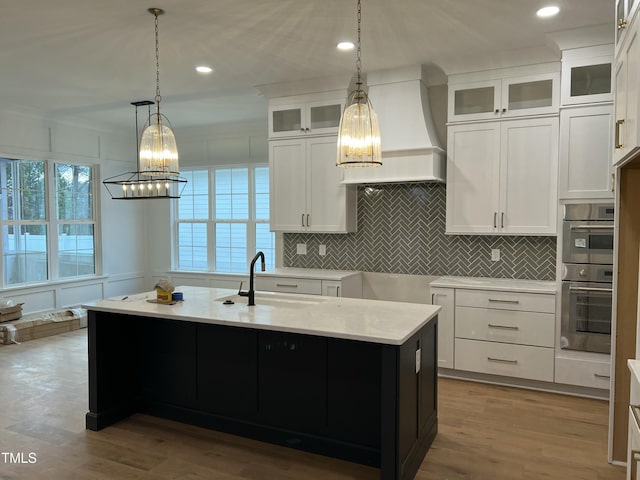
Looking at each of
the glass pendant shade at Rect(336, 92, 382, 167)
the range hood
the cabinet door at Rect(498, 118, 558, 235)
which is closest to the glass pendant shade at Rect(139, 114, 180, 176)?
the glass pendant shade at Rect(336, 92, 382, 167)

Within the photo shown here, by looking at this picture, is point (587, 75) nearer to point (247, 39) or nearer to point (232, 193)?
point (247, 39)

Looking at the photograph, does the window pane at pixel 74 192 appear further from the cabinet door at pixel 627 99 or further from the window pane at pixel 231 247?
the cabinet door at pixel 627 99

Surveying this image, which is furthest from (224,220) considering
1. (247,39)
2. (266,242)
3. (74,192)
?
(247,39)

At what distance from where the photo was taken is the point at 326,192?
4980mm

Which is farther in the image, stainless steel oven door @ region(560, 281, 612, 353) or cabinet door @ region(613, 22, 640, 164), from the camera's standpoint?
stainless steel oven door @ region(560, 281, 612, 353)

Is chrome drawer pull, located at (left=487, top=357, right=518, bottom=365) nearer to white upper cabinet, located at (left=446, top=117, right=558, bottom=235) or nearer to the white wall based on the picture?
white upper cabinet, located at (left=446, top=117, right=558, bottom=235)

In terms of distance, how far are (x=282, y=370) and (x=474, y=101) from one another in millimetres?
2947

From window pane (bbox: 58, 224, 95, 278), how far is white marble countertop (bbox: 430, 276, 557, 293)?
528cm

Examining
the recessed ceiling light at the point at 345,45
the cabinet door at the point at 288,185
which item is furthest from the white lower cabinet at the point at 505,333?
the recessed ceiling light at the point at 345,45

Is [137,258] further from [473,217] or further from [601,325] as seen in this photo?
[601,325]

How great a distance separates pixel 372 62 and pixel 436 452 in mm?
3217

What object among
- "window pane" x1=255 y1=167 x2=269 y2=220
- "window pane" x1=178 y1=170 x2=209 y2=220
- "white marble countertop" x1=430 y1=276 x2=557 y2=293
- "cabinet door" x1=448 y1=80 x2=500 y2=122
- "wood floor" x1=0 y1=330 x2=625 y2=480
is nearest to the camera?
"wood floor" x1=0 y1=330 x2=625 y2=480

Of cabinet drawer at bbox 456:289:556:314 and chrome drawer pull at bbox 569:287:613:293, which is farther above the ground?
chrome drawer pull at bbox 569:287:613:293

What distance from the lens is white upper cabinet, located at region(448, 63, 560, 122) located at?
4.02 meters
